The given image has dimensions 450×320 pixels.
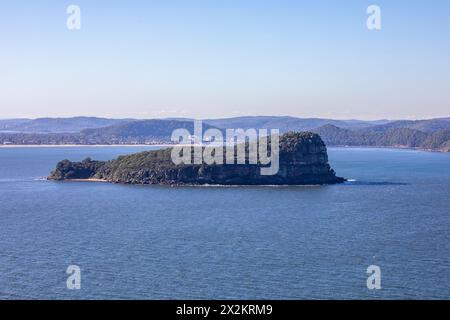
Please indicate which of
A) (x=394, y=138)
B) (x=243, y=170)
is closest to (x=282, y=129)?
(x=394, y=138)

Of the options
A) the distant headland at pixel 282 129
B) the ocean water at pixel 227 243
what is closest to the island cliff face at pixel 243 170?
the ocean water at pixel 227 243

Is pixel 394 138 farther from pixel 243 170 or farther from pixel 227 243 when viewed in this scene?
pixel 227 243

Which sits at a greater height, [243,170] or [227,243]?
[243,170]

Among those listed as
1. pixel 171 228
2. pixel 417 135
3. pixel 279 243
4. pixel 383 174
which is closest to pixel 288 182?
pixel 383 174

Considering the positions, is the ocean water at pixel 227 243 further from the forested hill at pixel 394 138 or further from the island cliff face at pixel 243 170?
the forested hill at pixel 394 138

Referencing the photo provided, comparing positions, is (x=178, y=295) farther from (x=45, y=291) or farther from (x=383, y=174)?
(x=383, y=174)
